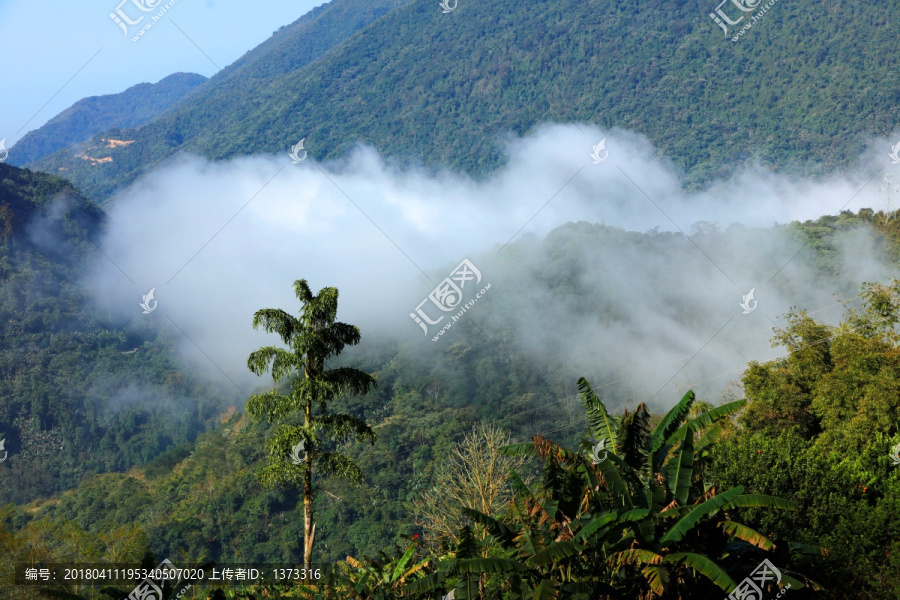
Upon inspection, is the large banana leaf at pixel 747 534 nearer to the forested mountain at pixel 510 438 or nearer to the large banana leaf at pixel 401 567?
the forested mountain at pixel 510 438

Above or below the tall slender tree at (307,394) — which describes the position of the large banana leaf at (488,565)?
below

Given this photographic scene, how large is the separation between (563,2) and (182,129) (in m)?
88.4

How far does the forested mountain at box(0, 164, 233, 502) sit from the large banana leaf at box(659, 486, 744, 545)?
68.9 metres

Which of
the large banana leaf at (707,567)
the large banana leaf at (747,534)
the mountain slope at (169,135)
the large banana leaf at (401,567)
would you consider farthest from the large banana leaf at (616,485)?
the mountain slope at (169,135)

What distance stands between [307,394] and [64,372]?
80169mm

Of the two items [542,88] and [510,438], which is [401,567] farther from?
[542,88]

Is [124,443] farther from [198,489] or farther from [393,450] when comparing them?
[393,450]

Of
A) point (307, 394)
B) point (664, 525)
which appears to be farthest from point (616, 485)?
point (307, 394)

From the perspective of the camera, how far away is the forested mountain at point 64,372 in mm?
74438

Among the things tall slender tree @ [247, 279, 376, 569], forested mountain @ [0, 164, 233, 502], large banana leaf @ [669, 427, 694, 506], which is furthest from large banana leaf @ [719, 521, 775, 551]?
forested mountain @ [0, 164, 233, 502]

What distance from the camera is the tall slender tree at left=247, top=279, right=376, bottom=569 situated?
11836mm

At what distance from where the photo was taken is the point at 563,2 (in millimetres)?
182625

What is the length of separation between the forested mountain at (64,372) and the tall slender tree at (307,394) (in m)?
63.0

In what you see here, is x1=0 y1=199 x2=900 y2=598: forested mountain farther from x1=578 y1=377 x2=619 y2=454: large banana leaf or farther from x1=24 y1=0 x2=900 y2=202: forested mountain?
x1=24 y1=0 x2=900 y2=202: forested mountain
